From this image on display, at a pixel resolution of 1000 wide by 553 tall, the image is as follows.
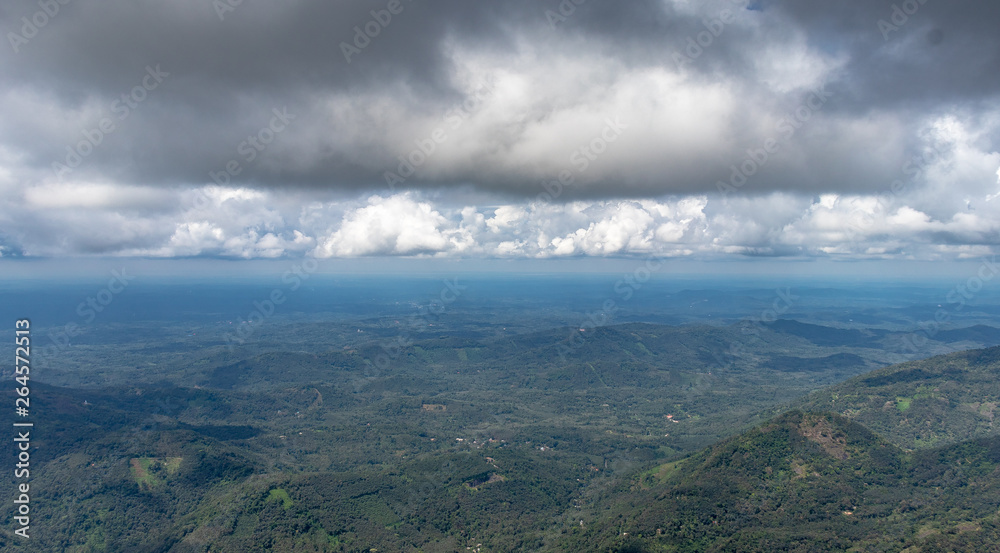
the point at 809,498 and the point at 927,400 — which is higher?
the point at 927,400

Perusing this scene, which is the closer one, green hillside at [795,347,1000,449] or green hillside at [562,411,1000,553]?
green hillside at [562,411,1000,553]

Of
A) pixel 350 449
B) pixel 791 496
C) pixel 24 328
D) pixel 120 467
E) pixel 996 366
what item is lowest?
pixel 350 449

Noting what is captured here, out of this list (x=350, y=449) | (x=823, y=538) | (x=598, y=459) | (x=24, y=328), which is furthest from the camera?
(x=350, y=449)

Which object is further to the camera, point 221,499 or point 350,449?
point 350,449

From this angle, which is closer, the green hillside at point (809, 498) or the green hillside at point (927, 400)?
the green hillside at point (809, 498)

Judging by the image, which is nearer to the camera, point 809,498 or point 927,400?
point 809,498

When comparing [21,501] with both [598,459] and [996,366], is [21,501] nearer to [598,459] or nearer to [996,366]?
[598,459]

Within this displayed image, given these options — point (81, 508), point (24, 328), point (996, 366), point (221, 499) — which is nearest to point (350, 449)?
point (221, 499)

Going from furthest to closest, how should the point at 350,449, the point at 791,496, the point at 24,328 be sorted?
1. the point at 350,449
2. the point at 791,496
3. the point at 24,328

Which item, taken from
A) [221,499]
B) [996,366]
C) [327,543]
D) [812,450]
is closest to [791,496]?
[812,450]

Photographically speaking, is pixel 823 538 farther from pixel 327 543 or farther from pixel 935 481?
pixel 327 543

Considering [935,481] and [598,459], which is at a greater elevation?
[935,481]
